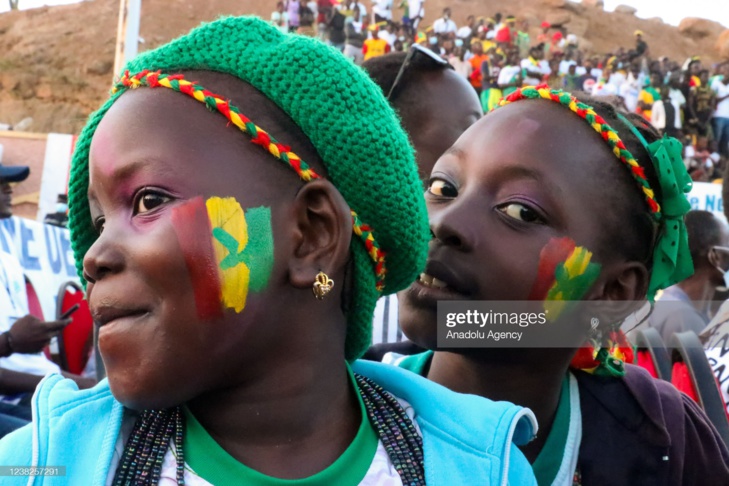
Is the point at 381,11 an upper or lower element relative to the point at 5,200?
lower

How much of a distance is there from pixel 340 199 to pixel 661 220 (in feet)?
3.79

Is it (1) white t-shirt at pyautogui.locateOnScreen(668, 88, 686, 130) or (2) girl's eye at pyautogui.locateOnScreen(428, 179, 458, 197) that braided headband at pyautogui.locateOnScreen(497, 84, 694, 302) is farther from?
(1) white t-shirt at pyautogui.locateOnScreen(668, 88, 686, 130)

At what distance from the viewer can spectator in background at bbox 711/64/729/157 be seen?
19.0 metres

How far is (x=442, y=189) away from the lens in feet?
7.07

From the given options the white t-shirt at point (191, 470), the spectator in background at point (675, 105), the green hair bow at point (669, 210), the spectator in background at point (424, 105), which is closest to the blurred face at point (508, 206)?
the green hair bow at point (669, 210)

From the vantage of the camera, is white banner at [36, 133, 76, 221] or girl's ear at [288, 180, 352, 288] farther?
white banner at [36, 133, 76, 221]

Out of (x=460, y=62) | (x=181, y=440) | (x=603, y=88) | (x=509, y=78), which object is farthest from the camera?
A: (x=603, y=88)

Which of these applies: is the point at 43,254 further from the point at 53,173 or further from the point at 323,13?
the point at 323,13

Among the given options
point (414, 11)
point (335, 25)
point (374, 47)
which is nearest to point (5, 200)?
point (374, 47)

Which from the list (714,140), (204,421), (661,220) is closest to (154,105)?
(204,421)

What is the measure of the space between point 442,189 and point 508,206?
20 centimetres

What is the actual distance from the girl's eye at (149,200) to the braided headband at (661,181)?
3.98 feet

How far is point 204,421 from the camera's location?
58.5 inches

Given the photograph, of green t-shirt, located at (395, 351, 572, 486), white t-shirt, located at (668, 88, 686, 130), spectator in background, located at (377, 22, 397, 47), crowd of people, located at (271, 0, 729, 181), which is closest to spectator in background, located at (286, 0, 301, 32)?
crowd of people, located at (271, 0, 729, 181)
